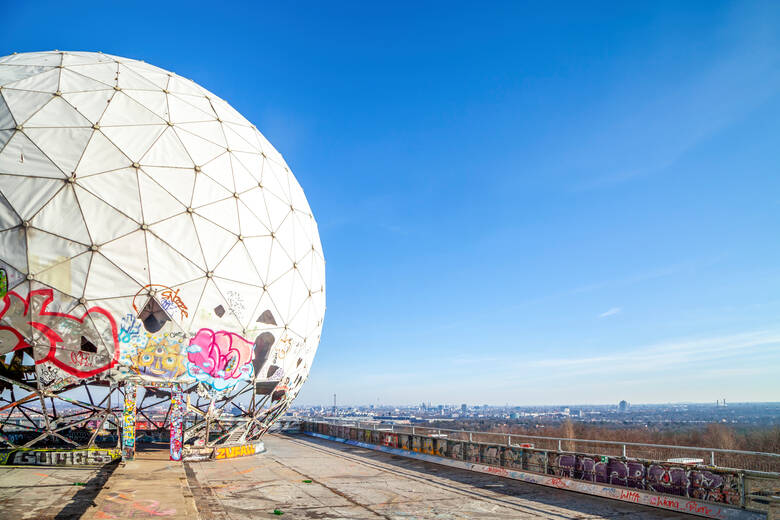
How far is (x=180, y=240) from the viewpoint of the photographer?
13383 millimetres

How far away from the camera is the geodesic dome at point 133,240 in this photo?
39.4 feet

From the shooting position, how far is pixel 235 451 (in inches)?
607

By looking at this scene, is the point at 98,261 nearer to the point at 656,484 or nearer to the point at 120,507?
the point at 120,507

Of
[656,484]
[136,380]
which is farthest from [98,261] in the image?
[656,484]

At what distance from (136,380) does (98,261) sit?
3.12m

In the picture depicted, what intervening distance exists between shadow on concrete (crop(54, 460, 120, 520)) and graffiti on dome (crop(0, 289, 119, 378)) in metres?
2.39

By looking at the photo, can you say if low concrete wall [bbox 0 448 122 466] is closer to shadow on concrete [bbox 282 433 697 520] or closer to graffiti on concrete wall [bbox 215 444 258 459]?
graffiti on concrete wall [bbox 215 444 258 459]

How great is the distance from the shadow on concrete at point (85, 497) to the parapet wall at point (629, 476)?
9.64m

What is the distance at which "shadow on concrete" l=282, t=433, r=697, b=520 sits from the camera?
973cm

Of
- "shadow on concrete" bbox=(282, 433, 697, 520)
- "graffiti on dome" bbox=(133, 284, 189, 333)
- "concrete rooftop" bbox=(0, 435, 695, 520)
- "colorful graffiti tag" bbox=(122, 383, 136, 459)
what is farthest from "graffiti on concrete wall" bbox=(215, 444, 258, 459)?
"graffiti on dome" bbox=(133, 284, 189, 333)

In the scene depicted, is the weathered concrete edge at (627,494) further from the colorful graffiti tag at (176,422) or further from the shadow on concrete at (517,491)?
the colorful graffiti tag at (176,422)

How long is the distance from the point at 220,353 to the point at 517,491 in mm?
8350

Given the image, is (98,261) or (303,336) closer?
(98,261)

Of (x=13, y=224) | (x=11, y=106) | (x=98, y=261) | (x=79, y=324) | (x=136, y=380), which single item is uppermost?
(x=11, y=106)
